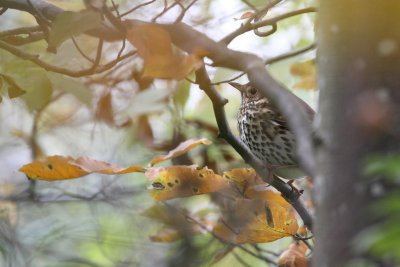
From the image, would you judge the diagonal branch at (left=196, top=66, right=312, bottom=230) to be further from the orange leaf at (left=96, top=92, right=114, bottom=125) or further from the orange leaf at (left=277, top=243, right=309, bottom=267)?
the orange leaf at (left=96, top=92, right=114, bottom=125)

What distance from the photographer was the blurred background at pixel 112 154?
3217 millimetres

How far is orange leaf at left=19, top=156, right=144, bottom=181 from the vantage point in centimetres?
224

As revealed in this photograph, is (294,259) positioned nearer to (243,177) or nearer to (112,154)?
(243,177)

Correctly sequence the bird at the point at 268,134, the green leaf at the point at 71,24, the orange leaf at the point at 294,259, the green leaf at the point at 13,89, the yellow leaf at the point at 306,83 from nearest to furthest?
1. the green leaf at the point at 71,24
2. the green leaf at the point at 13,89
3. the orange leaf at the point at 294,259
4. the bird at the point at 268,134
5. the yellow leaf at the point at 306,83

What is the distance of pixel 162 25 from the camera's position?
1.92 metres

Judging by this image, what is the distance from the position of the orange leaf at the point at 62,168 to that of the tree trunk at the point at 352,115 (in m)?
1.16

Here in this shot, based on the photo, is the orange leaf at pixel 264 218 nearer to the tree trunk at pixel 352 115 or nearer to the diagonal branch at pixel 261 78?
the diagonal branch at pixel 261 78

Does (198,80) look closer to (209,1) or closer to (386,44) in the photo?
(386,44)

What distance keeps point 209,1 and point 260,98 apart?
471mm

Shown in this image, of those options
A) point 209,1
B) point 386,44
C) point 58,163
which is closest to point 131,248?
point 209,1

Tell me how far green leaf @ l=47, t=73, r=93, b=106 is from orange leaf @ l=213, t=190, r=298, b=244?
717 mm

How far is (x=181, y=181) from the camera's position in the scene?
7.68 feet

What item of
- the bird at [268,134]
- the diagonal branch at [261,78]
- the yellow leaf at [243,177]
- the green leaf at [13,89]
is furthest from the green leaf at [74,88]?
the bird at [268,134]

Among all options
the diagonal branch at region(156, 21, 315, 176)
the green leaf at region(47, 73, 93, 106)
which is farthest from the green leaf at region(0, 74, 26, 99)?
the diagonal branch at region(156, 21, 315, 176)
